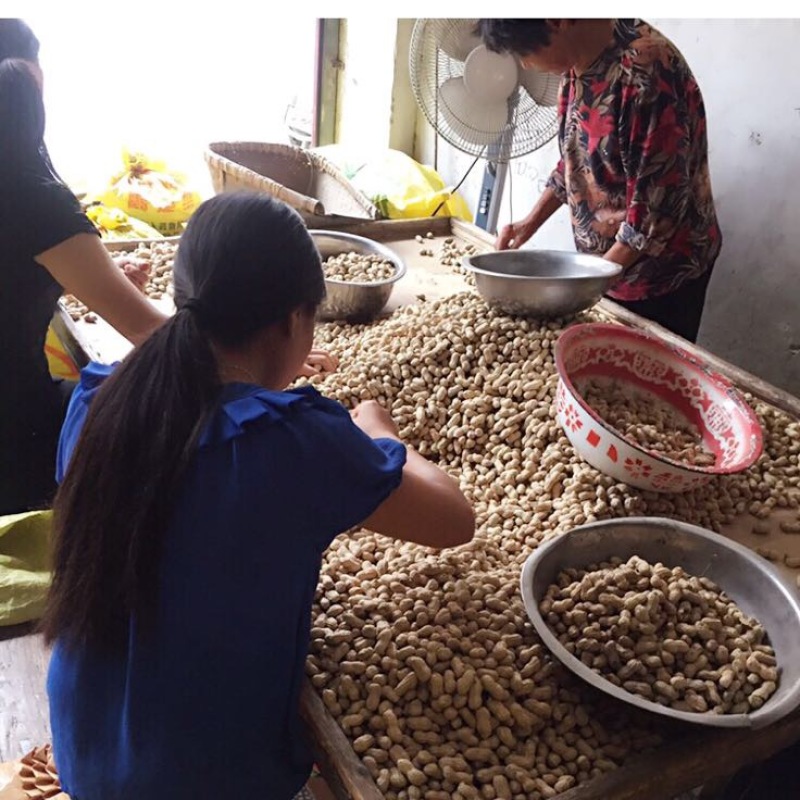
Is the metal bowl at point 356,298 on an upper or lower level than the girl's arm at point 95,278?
lower

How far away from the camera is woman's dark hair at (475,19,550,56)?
202 centimetres

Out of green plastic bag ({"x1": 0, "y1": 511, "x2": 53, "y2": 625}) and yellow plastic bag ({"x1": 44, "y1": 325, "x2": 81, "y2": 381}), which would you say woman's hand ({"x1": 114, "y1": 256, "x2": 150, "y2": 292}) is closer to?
yellow plastic bag ({"x1": 44, "y1": 325, "x2": 81, "y2": 381})

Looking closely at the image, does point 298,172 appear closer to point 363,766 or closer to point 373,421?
point 373,421

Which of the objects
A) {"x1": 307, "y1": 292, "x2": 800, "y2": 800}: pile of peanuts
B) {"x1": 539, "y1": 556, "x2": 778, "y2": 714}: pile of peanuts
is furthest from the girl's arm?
{"x1": 539, "y1": 556, "x2": 778, "y2": 714}: pile of peanuts

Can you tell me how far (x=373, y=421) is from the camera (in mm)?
1298

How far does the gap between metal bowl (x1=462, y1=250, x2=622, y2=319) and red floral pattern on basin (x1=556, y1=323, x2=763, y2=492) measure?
0.21 meters

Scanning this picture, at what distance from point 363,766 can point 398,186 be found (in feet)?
9.01

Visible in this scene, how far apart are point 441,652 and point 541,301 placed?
1.04m

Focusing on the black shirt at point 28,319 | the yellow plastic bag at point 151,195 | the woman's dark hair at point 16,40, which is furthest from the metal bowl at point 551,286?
the yellow plastic bag at point 151,195

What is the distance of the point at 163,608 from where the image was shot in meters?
0.98

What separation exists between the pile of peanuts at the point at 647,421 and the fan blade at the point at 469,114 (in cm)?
127

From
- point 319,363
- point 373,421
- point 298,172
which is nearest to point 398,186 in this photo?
point 298,172

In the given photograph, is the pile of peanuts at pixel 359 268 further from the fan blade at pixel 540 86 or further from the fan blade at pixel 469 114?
the fan blade at pixel 540 86

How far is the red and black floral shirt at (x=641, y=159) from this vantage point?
6.49 ft
